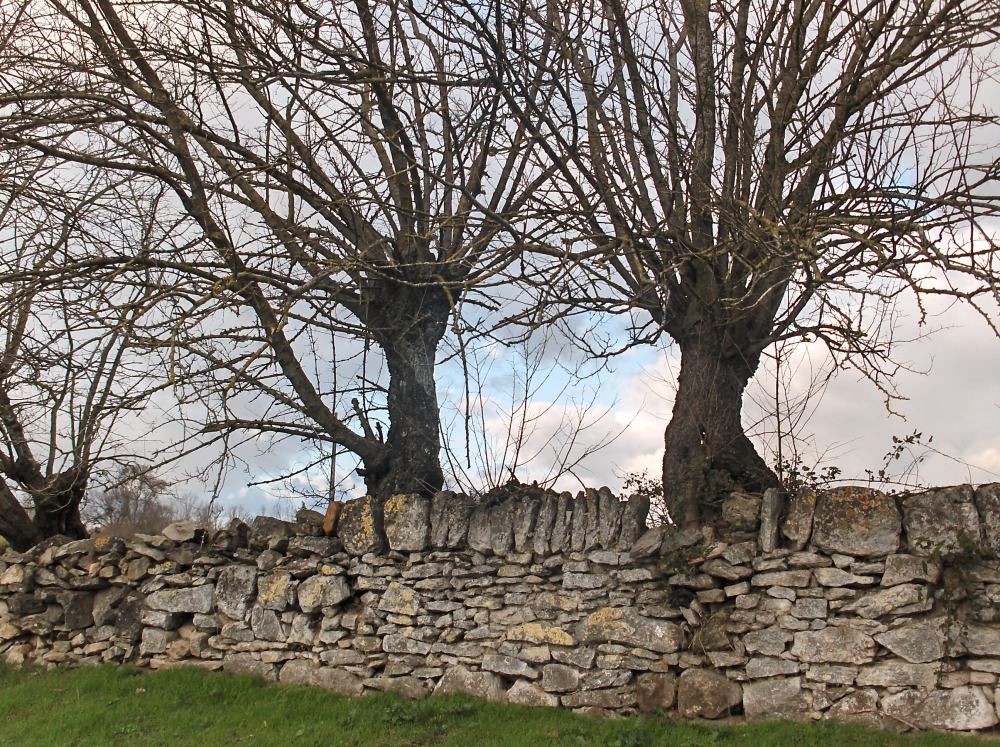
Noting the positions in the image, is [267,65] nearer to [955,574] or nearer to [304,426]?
[304,426]

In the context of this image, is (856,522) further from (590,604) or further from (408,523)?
(408,523)

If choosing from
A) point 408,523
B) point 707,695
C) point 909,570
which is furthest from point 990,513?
point 408,523

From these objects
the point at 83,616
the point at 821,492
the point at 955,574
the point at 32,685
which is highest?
the point at 821,492

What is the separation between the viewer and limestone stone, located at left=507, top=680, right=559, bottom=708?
20.1 feet

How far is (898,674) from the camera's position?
17.2ft

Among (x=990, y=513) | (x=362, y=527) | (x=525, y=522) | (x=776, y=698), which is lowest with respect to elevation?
(x=776, y=698)

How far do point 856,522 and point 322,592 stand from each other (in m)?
4.19

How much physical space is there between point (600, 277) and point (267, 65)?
3.22 m

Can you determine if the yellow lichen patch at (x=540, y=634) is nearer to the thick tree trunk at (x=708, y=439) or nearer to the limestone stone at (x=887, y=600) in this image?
the thick tree trunk at (x=708, y=439)

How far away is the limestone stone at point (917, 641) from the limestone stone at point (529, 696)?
7.46 ft

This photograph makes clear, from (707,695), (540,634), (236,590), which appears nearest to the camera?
(707,695)

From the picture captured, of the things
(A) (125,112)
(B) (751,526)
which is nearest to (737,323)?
(B) (751,526)

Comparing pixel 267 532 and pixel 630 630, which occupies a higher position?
pixel 267 532

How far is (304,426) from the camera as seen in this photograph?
7.82 meters
